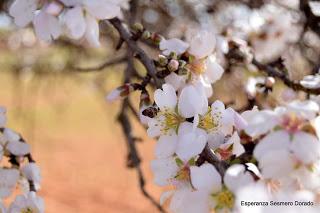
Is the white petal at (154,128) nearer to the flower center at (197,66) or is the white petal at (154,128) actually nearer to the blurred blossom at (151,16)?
the flower center at (197,66)

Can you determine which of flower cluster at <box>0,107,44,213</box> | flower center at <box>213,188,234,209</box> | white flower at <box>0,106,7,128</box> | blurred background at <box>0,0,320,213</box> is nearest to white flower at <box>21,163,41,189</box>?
flower cluster at <box>0,107,44,213</box>

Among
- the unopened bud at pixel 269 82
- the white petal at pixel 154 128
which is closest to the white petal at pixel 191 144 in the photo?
the white petal at pixel 154 128

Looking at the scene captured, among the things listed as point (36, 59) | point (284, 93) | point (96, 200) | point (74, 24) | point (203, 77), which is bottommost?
point (96, 200)

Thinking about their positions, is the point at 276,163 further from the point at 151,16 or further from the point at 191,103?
the point at 151,16

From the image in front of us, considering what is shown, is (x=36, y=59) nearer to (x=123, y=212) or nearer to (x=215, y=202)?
(x=123, y=212)

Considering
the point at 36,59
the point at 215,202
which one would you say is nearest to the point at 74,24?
the point at 215,202

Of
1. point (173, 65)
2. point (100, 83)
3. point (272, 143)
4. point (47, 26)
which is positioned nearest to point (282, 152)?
point (272, 143)
